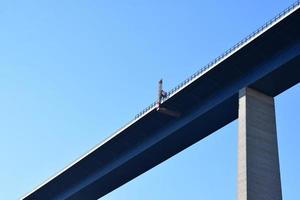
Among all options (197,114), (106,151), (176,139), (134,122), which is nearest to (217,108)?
(197,114)

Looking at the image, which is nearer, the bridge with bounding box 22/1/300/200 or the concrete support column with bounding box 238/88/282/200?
the concrete support column with bounding box 238/88/282/200

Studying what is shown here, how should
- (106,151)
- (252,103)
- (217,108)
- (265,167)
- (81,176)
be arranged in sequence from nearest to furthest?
(265,167) → (252,103) → (217,108) → (106,151) → (81,176)

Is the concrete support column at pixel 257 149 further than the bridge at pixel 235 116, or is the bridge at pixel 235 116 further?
the bridge at pixel 235 116

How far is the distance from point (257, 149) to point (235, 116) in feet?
21.2

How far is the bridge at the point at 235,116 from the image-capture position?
123 ft

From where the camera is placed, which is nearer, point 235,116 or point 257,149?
point 257,149

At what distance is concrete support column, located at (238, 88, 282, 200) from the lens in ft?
118

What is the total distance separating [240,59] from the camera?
1599 inches

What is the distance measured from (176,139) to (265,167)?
11.0 meters

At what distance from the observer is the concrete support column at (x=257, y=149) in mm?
35906

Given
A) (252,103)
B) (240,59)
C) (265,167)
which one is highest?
(240,59)

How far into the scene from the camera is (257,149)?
3781 centimetres

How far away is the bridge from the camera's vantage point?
3741 centimetres

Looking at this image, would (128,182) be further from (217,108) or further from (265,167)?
(265,167)
